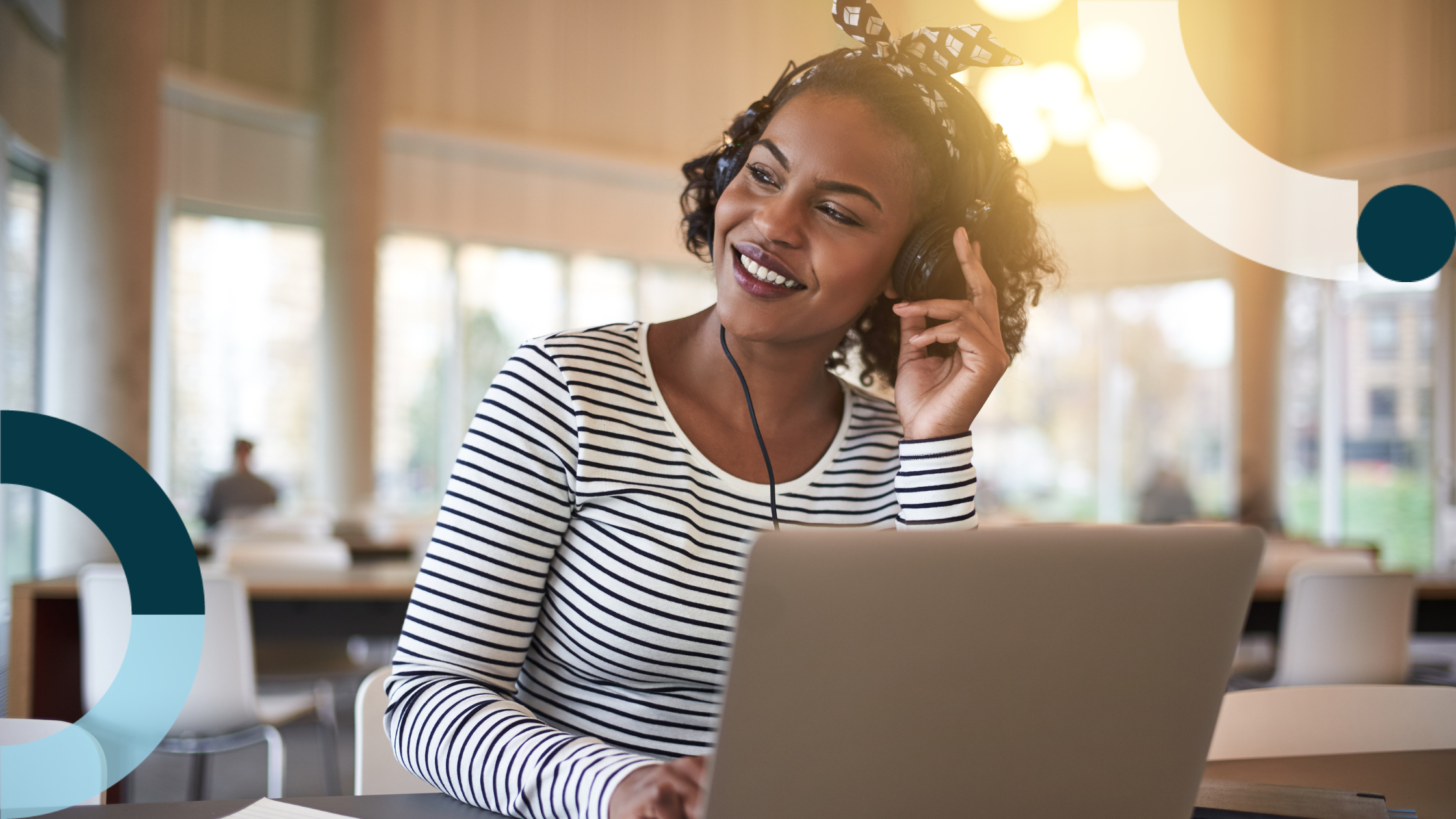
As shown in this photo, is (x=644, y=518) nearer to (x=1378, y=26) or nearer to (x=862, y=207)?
(x=862, y=207)

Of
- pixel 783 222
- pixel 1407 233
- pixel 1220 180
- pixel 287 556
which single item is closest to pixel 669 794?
pixel 783 222

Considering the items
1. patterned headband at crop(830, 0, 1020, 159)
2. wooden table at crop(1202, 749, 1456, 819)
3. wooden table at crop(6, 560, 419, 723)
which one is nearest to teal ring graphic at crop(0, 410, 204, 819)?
patterned headband at crop(830, 0, 1020, 159)

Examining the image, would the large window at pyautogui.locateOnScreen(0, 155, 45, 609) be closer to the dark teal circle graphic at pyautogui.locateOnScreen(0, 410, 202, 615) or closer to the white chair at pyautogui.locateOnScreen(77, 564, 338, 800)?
the white chair at pyautogui.locateOnScreen(77, 564, 338, 800)

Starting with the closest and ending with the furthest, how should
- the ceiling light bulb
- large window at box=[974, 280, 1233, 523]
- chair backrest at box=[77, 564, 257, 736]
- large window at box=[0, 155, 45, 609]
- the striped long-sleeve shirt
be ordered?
the striped long-sleeve shirt → chair backrest at box=[77, 564, 257, 736] → the ceiling light bulb → large window at box=[0, 155, 45, 609] → large window at box=[974, 280, 1233, 523]

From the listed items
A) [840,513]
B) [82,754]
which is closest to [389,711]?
[82,754]

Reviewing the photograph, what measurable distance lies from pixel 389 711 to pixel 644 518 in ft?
0.97

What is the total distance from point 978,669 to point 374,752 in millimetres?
887

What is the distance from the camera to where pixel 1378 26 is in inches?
97.0

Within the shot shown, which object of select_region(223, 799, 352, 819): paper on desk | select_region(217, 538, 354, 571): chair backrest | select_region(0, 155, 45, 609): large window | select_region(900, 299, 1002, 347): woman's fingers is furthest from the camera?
select_region(0, 155, 45, 609): large window

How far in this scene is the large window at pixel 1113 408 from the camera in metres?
9.27

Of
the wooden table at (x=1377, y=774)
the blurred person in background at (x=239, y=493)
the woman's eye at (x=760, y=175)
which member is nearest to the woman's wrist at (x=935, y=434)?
the woman's eye at (x=760, y=175)

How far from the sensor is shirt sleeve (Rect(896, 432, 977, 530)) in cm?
111

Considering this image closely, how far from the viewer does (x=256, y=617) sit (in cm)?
303

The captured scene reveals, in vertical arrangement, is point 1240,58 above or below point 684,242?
above
